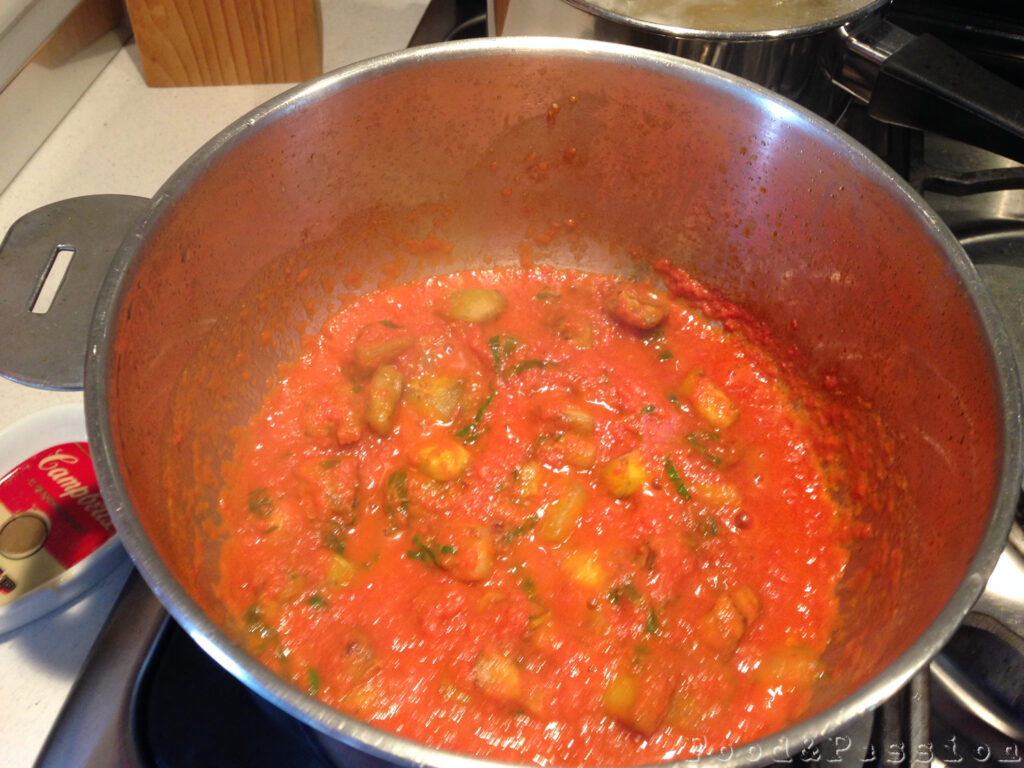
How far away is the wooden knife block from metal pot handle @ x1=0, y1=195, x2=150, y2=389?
82 centimetres

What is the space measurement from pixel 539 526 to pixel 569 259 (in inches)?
29.5

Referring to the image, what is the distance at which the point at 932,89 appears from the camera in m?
1.45

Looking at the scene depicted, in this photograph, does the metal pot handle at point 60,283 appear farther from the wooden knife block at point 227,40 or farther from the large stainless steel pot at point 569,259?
the wooden knife block at point 227,40

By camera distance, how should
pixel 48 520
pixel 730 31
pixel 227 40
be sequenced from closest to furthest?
pixel 48 520 < pixel 730 31 < pixel 227 40

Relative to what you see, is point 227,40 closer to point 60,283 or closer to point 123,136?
point 123,136

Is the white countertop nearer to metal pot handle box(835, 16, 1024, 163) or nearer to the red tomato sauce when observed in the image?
the red tomato sauce

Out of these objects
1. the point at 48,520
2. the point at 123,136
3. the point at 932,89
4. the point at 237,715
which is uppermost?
the point at 932,89

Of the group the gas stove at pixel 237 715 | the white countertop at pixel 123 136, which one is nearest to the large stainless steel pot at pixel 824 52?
the white countertop at pixel 123 136

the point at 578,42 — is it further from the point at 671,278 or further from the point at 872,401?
the point at 872,401

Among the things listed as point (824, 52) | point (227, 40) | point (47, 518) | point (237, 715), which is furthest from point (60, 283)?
point (824, 52)

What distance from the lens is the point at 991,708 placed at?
126 cm

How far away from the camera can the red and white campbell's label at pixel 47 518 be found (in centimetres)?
130

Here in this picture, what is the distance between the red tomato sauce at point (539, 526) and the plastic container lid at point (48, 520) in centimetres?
22

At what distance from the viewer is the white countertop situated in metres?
1.32
